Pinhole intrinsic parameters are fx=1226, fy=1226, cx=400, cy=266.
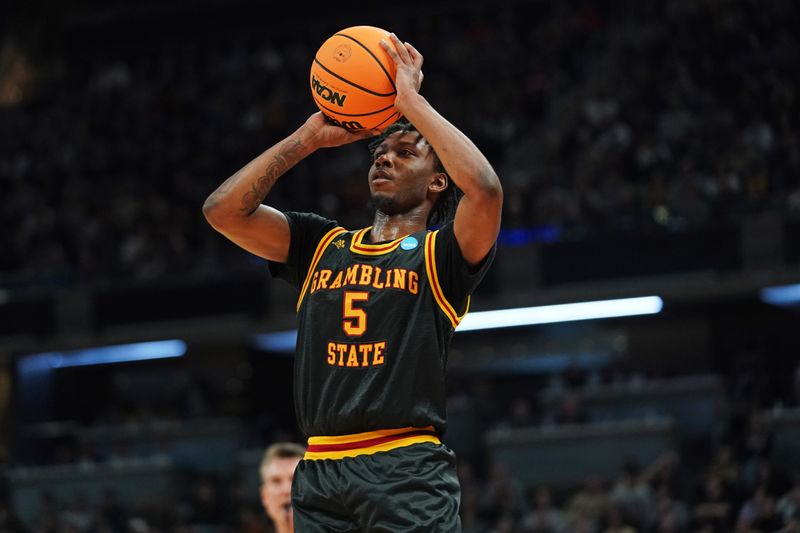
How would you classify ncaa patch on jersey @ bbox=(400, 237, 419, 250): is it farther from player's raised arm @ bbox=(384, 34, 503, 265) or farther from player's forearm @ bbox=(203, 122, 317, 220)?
player's forearm @ bbox=(203, 122, 317, 220)

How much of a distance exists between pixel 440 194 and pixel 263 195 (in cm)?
72

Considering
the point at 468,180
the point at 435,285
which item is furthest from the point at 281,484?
the point at 468,180

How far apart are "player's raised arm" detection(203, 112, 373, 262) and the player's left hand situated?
34 cm

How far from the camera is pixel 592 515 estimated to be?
15469mm

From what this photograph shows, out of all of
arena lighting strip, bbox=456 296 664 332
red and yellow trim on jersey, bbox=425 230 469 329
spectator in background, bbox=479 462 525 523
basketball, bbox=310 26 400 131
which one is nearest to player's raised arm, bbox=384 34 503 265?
red and yellow trim on jersey, bbox=425 230 469 329

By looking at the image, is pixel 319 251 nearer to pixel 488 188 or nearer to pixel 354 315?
pixel 354 315

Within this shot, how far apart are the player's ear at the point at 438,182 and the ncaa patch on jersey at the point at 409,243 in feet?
0.90

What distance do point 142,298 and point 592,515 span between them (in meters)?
10.0

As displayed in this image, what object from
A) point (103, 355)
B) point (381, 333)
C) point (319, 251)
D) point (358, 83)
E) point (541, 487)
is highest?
point (358, 83)

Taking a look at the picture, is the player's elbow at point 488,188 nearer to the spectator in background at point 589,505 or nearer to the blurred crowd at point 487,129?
the spectator in background at point 589,505

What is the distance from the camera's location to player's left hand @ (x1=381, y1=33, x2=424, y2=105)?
4.62m

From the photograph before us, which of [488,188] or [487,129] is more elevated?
[487,129]

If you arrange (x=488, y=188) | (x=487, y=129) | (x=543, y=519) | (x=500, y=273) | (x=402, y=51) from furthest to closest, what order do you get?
(x=487, y=129), (x=500, y=273), (x=543, y=519), (x=402, y=51), (x=488, y=188)

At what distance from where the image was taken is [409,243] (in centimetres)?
467
